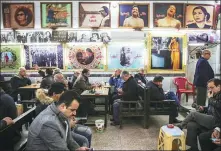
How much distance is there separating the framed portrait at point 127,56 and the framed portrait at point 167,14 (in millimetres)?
1283

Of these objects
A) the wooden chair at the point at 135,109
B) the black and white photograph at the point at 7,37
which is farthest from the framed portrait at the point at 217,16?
the black and white photograph at the point at 7,37

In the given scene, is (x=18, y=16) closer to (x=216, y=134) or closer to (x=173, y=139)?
(x=173, y=139)

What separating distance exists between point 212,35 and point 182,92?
279 cm

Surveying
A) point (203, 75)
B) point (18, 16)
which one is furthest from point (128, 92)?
point (18, 16)

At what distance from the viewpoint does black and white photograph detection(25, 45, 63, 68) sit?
9.97 metres

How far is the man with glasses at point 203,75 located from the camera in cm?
679

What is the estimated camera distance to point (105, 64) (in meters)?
10.0

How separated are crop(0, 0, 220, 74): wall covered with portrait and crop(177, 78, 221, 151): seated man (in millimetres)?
5550

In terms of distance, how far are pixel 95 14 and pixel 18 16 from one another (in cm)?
315

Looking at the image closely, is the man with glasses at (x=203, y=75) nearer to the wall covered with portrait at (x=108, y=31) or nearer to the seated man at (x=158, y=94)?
the seated man at (x=158, y=94)

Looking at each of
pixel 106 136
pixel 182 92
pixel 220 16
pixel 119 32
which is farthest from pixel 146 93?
pixel 220 16

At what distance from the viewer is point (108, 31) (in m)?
9.88

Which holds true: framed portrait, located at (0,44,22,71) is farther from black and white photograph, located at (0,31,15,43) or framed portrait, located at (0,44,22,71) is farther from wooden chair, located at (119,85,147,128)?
wooden chair, located at (119,85,147,128)

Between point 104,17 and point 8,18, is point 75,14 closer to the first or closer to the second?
point 104,17
